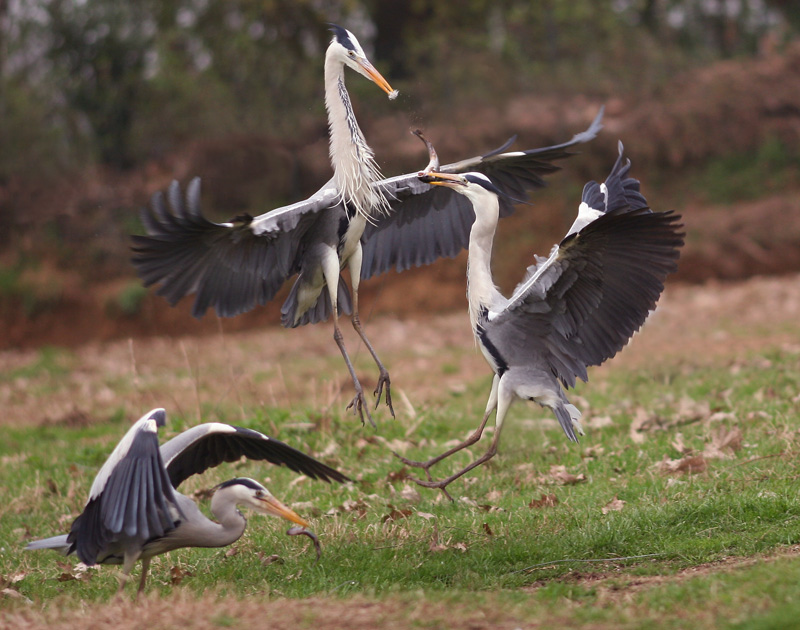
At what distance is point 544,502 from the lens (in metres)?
6.25

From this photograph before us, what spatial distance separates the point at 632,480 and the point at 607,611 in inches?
88.5

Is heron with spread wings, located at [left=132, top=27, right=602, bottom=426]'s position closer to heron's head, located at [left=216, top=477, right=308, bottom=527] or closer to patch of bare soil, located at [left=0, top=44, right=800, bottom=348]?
heron's head, located at [left=216, top=477, right=308, bottom=527]

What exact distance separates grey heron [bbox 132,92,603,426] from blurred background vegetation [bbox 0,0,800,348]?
534 inches

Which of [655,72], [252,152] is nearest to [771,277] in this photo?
[655,72]

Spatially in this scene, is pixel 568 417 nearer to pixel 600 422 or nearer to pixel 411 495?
pixel 411 495

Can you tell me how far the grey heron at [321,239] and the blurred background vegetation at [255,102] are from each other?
13562 millimetres

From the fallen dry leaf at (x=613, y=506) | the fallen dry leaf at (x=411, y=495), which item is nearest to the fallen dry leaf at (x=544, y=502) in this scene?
the fallen dry leaf at (x=613, y=506)

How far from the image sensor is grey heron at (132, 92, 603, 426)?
6.06 m

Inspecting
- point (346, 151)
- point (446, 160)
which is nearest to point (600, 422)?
point (346, 151)

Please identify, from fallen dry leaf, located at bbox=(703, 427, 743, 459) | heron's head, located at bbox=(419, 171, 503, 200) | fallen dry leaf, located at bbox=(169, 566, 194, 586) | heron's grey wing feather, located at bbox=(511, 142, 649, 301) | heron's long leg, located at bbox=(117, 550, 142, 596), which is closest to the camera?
heron's long leg, located at bbox=(117, 550, 142, 596)

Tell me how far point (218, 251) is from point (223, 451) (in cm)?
136

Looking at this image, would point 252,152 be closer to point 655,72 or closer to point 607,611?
point 655,72

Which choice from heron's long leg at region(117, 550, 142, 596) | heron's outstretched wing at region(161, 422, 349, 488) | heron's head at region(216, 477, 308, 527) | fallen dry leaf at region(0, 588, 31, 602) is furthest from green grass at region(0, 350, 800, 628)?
heron's outstretched wing at region(161, 422, 349, 488)

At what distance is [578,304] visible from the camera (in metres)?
5.51
